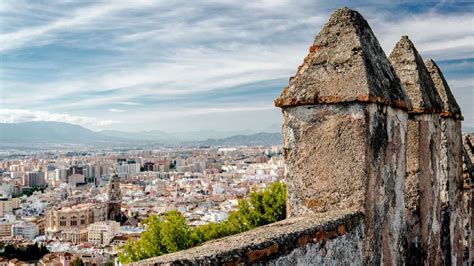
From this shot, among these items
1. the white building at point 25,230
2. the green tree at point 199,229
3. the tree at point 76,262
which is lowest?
the white building at point 25,230

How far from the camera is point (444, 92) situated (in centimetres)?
548

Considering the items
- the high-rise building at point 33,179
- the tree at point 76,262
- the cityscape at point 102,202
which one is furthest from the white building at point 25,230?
the high-rise building at point 33,179

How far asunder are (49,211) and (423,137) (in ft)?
321

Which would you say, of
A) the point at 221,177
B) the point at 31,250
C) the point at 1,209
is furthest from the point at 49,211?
the point at 221,177

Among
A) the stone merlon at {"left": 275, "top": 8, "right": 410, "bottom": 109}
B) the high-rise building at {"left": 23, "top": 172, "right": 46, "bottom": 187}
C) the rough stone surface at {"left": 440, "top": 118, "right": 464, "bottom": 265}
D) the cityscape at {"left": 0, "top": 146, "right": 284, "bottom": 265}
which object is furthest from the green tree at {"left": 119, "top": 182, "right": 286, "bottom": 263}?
the high-rise building at {"left": 23, "top": 172, "right": 46, "bottom": 187}

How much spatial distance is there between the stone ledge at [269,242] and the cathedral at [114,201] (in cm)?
8632

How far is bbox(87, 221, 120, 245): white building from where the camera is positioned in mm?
77000

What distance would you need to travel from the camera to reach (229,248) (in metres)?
2.43

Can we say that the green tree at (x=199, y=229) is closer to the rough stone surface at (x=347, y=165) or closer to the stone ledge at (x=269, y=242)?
the rough stone surface at (x=347, y=165)

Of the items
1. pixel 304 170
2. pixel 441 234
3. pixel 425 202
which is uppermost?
pixel 304 170

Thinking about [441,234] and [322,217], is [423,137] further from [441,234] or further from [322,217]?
[322,217]

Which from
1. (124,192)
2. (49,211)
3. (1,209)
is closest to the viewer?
(49,211)

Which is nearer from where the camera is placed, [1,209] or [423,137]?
[423,137]

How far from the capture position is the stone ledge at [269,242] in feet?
7.41
